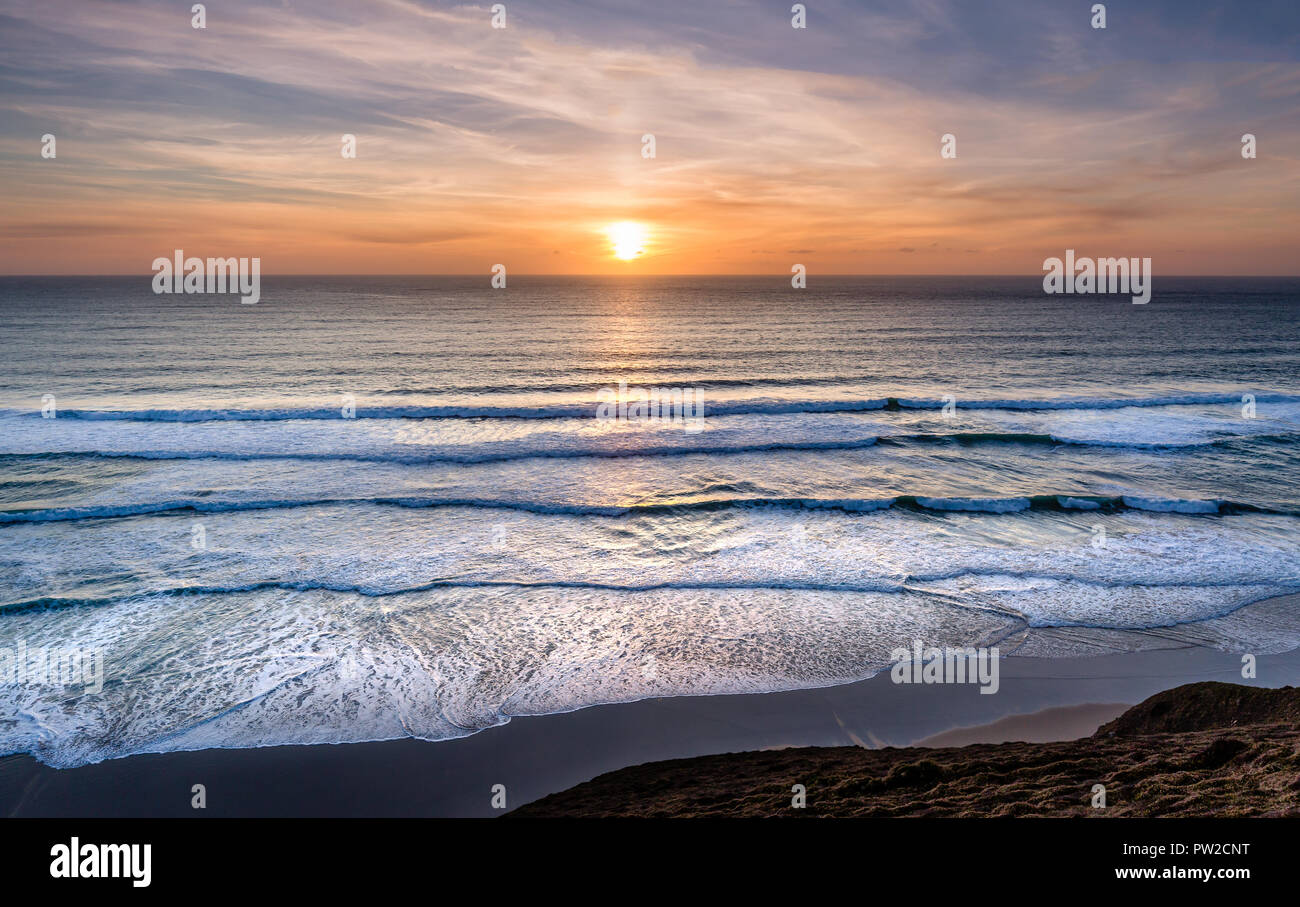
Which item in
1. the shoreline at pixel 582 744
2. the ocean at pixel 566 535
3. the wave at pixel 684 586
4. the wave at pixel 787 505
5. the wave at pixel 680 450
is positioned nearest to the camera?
the shoreline at pixel 582 744

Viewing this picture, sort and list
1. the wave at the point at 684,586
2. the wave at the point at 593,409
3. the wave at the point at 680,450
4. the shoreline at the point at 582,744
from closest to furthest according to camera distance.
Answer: the shoreline at the point at 582,744
the wave at the point at 684,586
the wave at the point at 680,450
the wave at the point at 593,409

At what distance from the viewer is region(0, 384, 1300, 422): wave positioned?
23516mm

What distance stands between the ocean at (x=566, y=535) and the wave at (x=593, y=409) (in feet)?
0.56

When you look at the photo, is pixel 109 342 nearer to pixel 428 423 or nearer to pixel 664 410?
pixel 428 423

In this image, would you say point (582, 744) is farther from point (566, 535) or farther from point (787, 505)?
point (787, 505)

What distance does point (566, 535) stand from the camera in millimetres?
13719

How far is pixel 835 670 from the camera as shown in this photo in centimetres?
880

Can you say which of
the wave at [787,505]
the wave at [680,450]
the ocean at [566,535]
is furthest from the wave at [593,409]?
the wave at [787,505]

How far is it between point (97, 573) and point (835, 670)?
1237 cm

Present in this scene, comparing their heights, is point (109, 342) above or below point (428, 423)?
above

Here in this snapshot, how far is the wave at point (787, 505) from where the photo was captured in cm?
1486

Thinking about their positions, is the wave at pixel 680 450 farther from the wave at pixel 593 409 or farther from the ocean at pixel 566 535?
the wave at pixel 593 409

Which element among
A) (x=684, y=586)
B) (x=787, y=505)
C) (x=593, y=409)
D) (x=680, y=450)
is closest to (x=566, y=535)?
(x=684, y=586)
